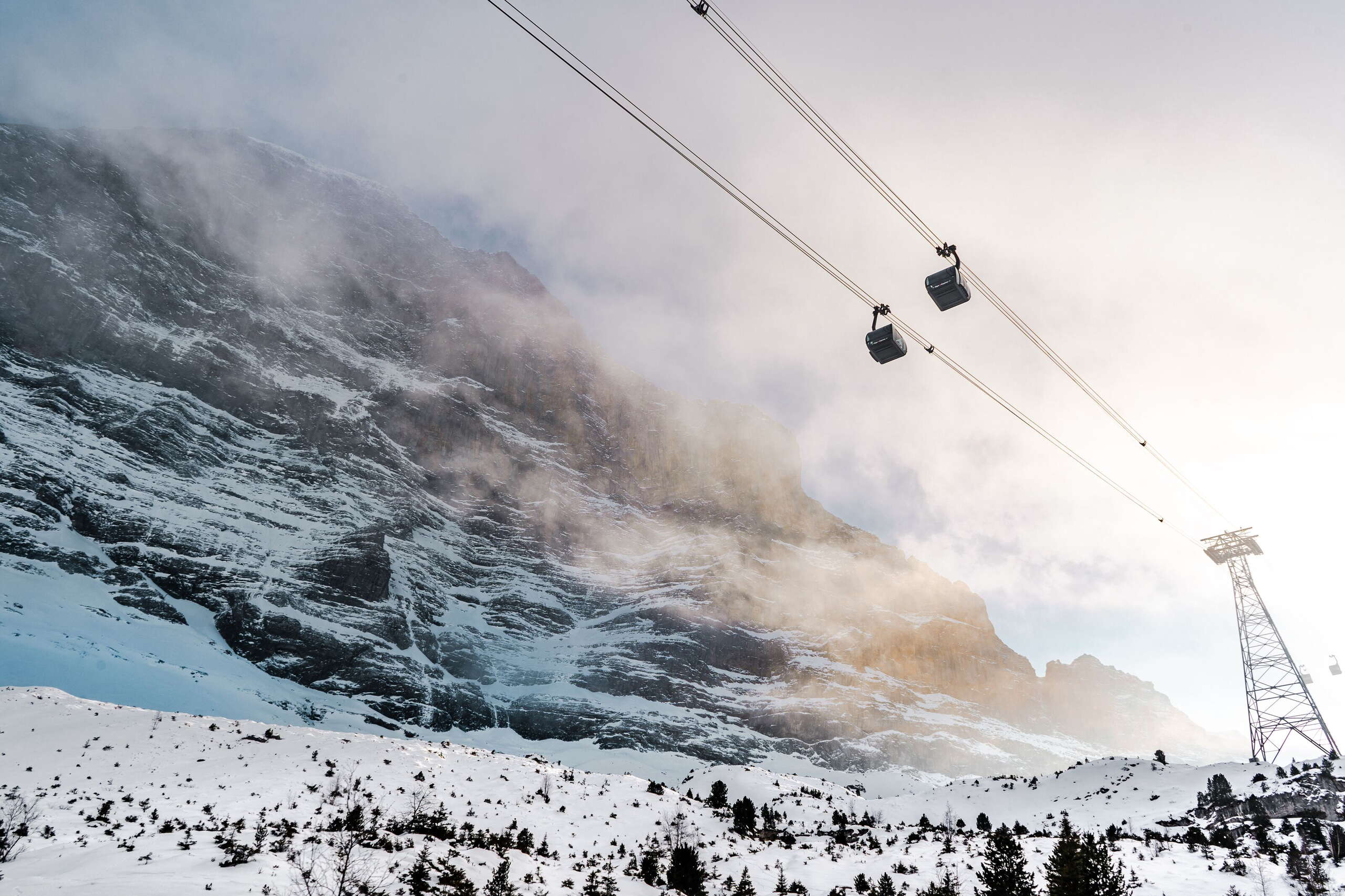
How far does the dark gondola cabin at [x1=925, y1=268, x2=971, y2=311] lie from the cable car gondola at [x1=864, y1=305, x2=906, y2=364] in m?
1.02

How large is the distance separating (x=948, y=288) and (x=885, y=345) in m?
1.75

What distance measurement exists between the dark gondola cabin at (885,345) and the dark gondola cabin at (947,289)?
1.12 metres

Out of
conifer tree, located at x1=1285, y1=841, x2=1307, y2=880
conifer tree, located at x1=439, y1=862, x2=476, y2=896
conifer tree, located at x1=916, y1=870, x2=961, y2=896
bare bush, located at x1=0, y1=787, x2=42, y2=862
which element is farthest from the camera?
conifer tree, located at x1=1285, y1=841, x2=1307, y2=880

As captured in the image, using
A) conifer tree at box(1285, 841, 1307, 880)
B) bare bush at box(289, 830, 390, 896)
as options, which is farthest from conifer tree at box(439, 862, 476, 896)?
conifer tree at box(1285, 841, 1307, 880)

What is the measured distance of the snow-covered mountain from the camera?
59.5ft

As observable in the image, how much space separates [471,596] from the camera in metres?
191

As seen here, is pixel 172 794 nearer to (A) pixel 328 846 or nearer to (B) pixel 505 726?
(A) pixel 328 846

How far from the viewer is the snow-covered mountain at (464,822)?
18.1 metres

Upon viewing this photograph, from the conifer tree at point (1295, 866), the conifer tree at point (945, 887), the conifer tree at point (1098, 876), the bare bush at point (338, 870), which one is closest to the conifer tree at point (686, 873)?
the conifer tree at point (945, 887)

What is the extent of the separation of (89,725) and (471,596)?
523ft

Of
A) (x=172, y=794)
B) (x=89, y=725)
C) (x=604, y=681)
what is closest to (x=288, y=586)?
(x=604, y=681)

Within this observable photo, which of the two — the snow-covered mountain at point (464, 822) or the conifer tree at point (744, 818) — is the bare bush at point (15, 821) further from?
the conifer tree at point (744, 818)

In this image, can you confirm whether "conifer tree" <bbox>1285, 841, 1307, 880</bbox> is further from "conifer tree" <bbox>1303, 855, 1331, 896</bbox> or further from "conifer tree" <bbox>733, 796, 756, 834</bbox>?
"conifer tree" <bbox>733, 796, 756, 834</bbox>

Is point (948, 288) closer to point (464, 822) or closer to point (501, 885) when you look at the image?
point (501, 885)
